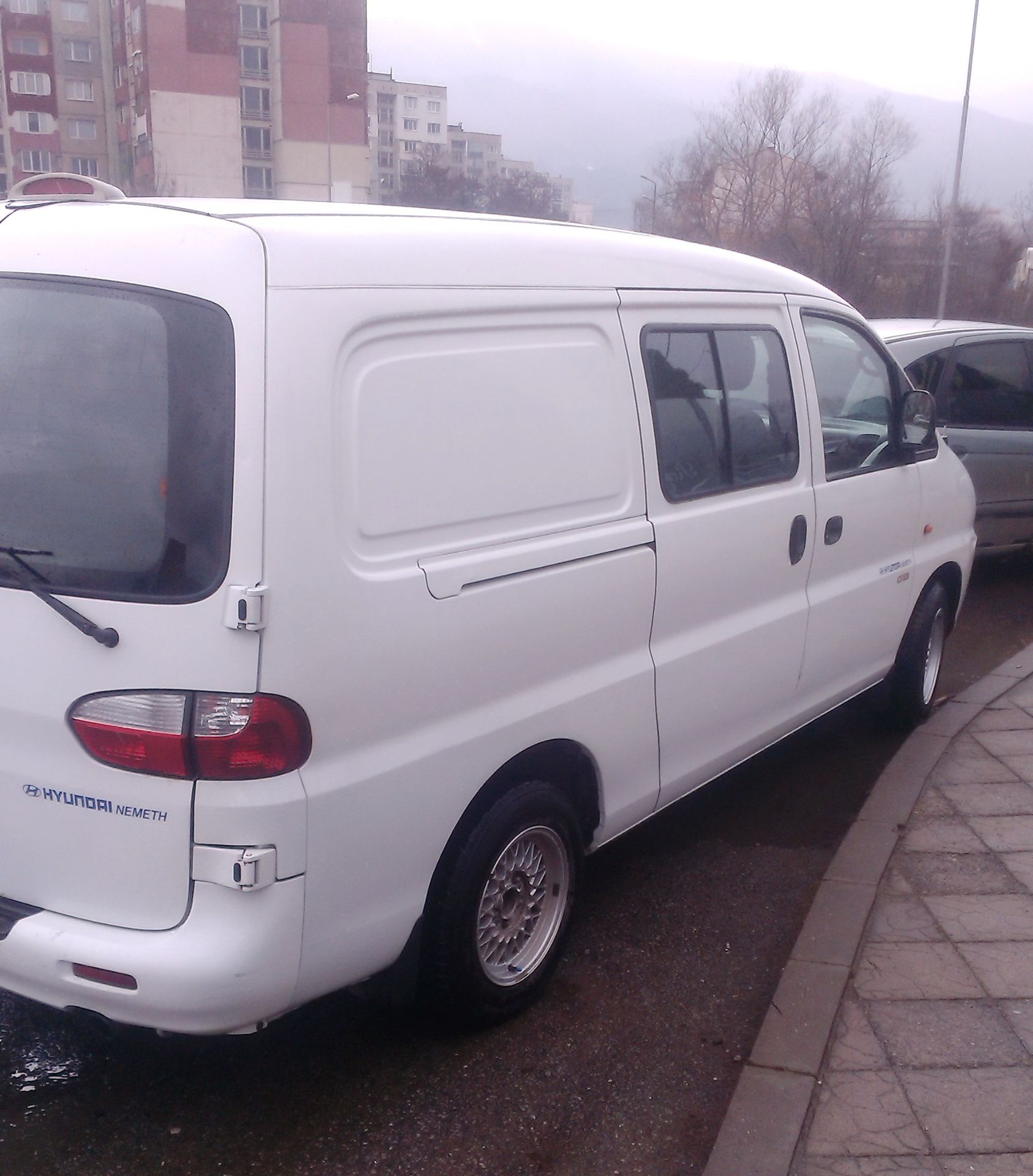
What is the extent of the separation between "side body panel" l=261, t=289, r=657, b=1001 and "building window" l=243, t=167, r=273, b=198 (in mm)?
75700

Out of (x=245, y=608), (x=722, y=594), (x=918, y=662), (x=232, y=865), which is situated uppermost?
(x=245, y=608)

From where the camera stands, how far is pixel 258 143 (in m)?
74.2

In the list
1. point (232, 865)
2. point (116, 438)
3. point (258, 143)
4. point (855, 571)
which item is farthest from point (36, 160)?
point (232, 865)

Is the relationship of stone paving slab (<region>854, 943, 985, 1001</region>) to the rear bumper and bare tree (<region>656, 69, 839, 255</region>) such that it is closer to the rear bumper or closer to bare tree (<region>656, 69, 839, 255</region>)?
the rear bumper

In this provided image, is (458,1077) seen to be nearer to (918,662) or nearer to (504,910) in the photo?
(504,910)

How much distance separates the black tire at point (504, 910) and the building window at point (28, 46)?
84.8 meters

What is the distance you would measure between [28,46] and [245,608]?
86039mm

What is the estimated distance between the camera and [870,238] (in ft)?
118

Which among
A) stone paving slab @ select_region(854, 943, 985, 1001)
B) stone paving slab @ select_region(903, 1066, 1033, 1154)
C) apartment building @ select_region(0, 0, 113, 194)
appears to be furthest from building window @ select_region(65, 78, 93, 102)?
stone paving slab @ select_region(903, 1066, 1033, 1154)

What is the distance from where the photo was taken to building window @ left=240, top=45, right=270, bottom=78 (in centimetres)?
7281

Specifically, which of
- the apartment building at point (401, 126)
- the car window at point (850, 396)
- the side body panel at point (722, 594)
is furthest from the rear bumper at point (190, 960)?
the apartment building at point (401, 126)

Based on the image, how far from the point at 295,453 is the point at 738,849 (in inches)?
109

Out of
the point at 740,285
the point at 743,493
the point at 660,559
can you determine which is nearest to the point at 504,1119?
the point at 660,559

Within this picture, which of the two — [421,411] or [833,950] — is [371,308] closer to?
[421,411]
